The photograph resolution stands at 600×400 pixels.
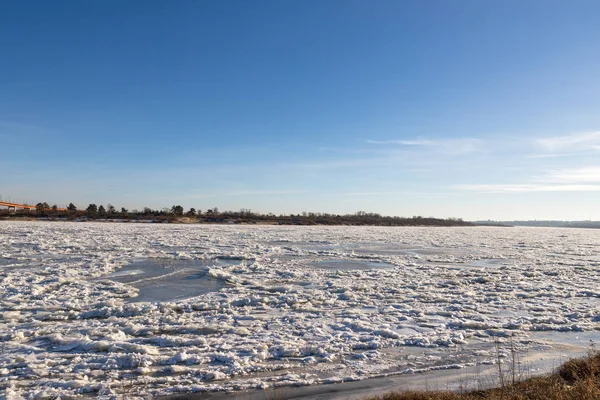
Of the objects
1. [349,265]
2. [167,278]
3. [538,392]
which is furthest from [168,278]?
[538,392]

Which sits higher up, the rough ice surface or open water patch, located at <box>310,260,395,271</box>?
open water patch, located at <box>310,260,395,271</box>

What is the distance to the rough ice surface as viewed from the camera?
15.7ft

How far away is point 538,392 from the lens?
3.96 meters

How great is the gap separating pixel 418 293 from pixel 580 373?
512cm

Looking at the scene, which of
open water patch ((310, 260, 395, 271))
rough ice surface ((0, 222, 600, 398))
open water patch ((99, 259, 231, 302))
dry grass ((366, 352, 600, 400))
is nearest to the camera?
dry grass ((366, 352, 600, 400))

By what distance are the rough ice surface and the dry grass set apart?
925mm

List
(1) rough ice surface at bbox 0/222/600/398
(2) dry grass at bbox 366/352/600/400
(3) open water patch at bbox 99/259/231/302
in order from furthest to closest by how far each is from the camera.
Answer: (3) open water patch at bbox 99/259/231/302
(1) rough ice surface at bbox 0/222/600/398
(2) dry grass at bbox 366/352/600/400

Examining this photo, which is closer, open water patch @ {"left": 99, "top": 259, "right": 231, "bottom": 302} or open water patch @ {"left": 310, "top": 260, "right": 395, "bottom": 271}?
open water patch @ {"left": 99, "top": 259, "right": 231, "bottom": 302}

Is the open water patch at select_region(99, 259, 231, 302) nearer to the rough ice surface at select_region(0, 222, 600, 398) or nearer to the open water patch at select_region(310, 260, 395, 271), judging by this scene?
the rough ice surface at select_region(0, 222, 600, 398)

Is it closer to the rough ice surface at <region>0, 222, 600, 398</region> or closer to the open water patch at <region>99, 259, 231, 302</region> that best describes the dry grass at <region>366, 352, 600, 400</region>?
the rough ice surface at <region>0, 222, 600, 398</region>

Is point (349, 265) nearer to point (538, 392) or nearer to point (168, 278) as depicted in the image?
point (168, 278)

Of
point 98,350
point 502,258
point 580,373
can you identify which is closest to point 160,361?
point 98,350

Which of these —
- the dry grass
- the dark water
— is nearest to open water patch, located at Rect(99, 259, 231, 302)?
the dark water

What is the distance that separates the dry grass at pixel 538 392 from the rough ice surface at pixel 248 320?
3.03 ft
